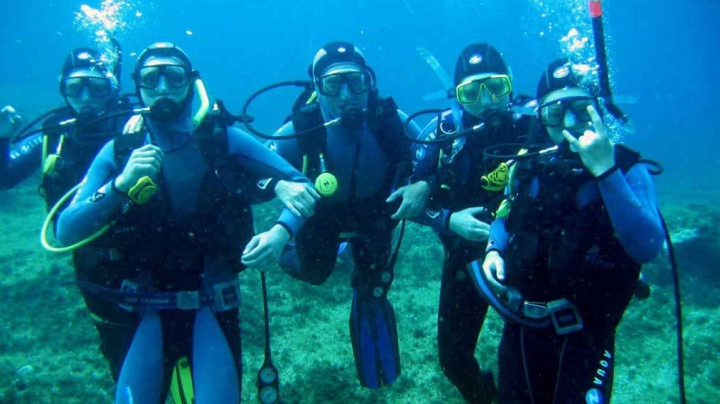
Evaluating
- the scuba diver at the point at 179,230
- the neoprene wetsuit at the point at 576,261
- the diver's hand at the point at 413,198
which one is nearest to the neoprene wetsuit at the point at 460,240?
the diver's hand at the point at 413,198

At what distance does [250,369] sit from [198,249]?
111 inches

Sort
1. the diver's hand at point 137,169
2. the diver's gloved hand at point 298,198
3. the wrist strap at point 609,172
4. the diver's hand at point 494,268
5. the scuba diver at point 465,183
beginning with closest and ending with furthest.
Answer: the wrist strap at point 609,172 < the diver's hand at point 137,169 < the diver's hand at point 494,268 < the diver's gloved hand at point 298,198 < the scuba diver at point 465,183

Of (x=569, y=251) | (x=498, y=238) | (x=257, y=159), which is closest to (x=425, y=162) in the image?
(x=498, y=238)

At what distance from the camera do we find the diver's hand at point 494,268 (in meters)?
3.00

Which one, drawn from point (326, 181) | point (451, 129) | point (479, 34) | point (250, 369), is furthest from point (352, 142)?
point (479, 34)

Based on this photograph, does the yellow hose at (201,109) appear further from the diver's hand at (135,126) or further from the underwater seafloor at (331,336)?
the underwater seafloor at (331,336)

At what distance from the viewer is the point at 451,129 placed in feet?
13.4

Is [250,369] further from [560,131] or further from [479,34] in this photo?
[479,34]

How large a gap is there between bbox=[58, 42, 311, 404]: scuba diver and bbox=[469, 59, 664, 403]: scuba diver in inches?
66.6

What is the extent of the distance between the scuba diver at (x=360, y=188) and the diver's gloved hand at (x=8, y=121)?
306 centimetres

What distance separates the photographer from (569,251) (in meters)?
2.70

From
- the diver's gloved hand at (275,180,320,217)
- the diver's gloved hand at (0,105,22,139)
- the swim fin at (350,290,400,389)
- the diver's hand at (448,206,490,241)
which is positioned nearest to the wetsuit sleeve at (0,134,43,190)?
the diver's gloved hand at (0,105,22,139)

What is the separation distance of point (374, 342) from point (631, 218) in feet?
8.62

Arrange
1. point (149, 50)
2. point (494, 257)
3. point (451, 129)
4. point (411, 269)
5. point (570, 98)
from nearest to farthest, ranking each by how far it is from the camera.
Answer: point (570, 98) → point (494, 257) → point (149, 50) → point (451, 129) → point (411, 269)
